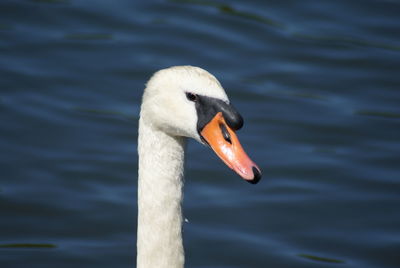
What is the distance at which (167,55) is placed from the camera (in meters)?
10.7

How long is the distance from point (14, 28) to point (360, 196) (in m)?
4.88

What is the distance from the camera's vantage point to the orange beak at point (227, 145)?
495 centimetres

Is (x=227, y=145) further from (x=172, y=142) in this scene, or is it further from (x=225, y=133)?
(x=172, y=142)

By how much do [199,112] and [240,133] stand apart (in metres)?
4.28

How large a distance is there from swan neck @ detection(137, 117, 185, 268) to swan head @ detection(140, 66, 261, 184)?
0.34ft

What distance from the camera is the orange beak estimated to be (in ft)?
16.2

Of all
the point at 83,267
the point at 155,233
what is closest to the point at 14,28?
the point at 83,267

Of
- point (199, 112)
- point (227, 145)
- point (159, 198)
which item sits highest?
point (199, 112)

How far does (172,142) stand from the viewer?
518 cm

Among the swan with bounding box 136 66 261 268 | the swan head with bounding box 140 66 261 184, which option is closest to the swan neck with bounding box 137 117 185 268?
the swan with bounding box 136 66 261 268

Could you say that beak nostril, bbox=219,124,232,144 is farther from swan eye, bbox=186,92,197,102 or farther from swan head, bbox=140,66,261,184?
swan eye, bbox=186,92,197,102

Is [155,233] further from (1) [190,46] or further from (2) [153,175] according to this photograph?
(1) [190,46]

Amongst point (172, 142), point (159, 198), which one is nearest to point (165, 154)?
point (172, 142)

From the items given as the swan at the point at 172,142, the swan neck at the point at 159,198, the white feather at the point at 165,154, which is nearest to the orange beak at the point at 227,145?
the swan at the point at 172,142
